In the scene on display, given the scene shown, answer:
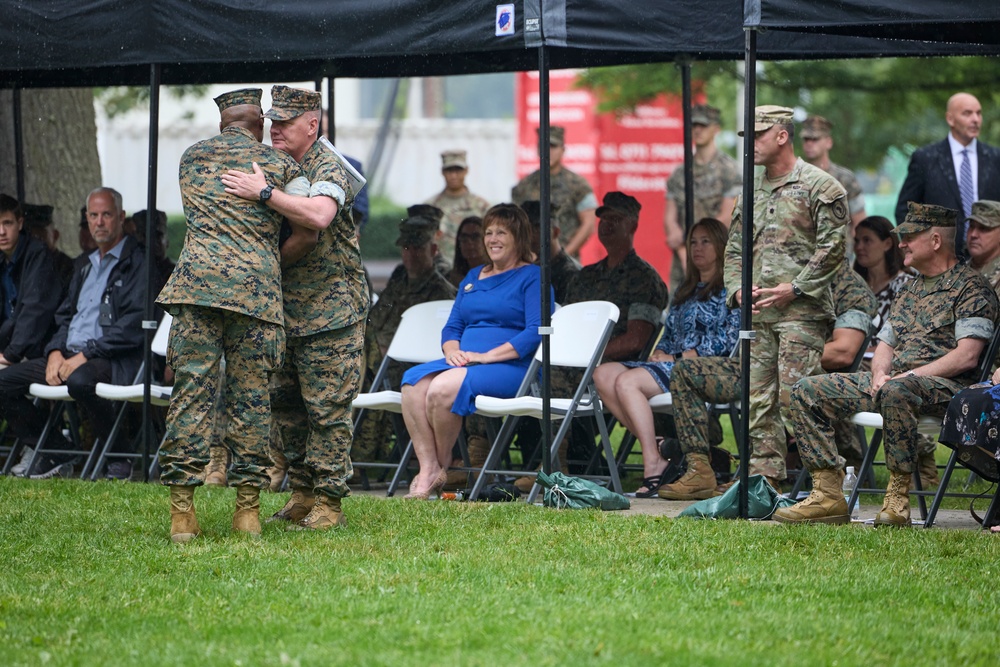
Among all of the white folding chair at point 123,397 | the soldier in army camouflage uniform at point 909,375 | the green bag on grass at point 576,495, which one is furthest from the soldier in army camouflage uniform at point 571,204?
the soldier in army camouflage uniform at point 909,375

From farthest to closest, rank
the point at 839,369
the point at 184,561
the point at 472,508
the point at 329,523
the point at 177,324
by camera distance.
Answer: the point at 839,369, the point at 472,508, the point at 329,523, the point at 177,324, the point at 184,561

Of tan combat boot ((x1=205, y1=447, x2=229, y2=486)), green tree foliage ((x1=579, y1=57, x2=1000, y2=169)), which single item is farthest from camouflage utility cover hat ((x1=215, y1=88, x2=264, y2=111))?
green tree foliage ((x1=579, y1=57, x2=1000, y2=169))

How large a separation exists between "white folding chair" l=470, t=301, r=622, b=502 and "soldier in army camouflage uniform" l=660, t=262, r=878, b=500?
0.41 m

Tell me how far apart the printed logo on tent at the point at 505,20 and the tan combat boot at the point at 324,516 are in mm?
2526

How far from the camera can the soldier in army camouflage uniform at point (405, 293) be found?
9875mm

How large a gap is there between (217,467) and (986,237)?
4.60 meters

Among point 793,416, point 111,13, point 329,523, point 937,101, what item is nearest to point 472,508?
point 329,523

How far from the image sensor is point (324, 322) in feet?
22.1

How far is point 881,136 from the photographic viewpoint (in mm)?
23641

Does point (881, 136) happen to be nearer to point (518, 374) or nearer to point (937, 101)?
point (937, 101)

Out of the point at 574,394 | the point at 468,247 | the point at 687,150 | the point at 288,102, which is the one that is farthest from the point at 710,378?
→ the point at 288,102

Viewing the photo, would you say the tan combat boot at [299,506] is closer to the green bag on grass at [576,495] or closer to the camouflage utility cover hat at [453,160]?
the green bag on grass at [576,495]

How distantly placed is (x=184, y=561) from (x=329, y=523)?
98 centimetres

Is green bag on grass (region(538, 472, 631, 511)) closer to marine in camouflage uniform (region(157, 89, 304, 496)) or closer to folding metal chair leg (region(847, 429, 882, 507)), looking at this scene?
folding metal chair leg (region(847, 429, 882, 507))
